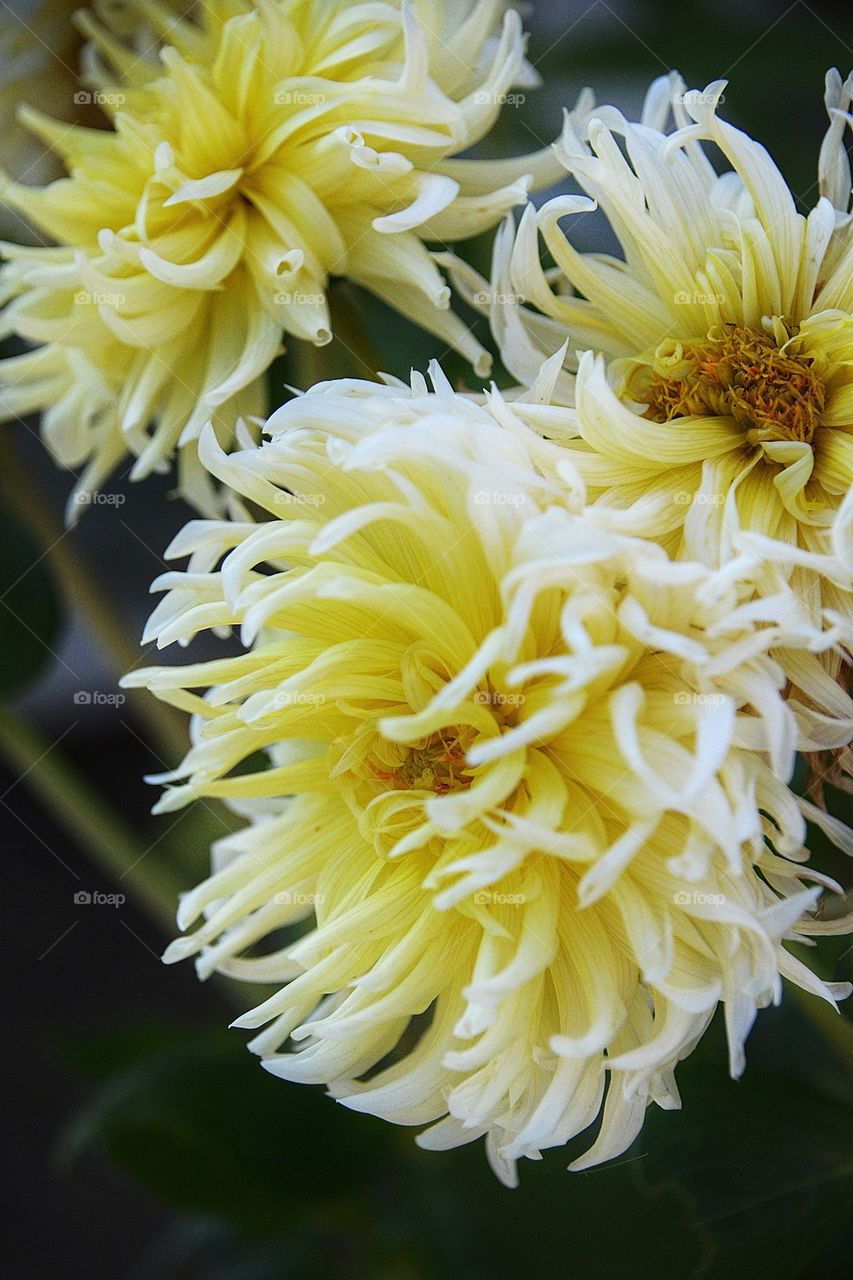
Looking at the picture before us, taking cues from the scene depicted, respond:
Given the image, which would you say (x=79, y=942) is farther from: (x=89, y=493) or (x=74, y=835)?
(x=89, y=493)

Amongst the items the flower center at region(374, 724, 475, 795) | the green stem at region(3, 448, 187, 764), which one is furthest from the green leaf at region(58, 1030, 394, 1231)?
the flower center at region(374, 724, 475, 795)

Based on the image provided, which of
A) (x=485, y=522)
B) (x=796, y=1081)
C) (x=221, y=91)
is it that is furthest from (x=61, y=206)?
(x=796, y=1081)

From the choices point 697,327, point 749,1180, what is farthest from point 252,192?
point 749,1180

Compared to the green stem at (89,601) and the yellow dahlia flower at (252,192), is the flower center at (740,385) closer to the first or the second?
the yellow dahlia flower at (252,192)

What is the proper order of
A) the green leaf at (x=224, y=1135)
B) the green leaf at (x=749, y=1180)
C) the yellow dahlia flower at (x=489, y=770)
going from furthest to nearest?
the green leaf at (x=224, y=1135) → the green leaf at (x=749, y=1180) → the yellow dahlia flower at (x=489, y=770)

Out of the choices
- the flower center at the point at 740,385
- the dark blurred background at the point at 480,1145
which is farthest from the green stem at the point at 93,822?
the flower center at the point at 740,385

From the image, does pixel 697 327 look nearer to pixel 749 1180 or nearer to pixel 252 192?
pixel 252 192

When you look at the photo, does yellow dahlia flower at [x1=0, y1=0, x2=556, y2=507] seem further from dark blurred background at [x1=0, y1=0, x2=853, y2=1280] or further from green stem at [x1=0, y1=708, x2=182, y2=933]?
green stem at [x1=0, y1=708, x2=182, y2=933]
